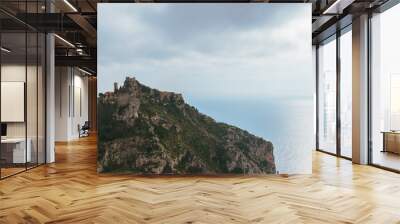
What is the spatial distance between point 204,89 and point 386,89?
3.82 m

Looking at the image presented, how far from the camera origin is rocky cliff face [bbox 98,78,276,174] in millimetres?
6703

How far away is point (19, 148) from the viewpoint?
6891 millimetres

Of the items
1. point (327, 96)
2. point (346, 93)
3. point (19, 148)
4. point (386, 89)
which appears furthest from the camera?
point (327, 96)

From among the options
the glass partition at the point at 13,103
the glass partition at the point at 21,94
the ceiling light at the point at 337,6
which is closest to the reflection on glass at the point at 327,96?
the ceiling light at the point at 337,6

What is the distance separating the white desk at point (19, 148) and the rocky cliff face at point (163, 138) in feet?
5.02

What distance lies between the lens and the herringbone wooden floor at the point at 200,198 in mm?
3990

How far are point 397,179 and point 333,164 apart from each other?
1931 millimetres

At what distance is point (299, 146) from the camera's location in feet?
22.2

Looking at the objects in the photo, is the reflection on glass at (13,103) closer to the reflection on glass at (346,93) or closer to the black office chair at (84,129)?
the reflection on glass at (346,93)

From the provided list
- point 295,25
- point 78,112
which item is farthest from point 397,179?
point 78,112

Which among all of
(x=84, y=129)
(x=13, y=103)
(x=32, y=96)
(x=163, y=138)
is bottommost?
(x=84, y=129)

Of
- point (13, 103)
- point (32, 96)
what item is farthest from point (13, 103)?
point (32, 96)

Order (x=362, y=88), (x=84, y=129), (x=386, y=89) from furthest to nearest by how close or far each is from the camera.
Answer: (x=84, y=129), (x=362, y=88), (x=386, y=89)

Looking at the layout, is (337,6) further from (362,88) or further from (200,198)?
(200,198)
